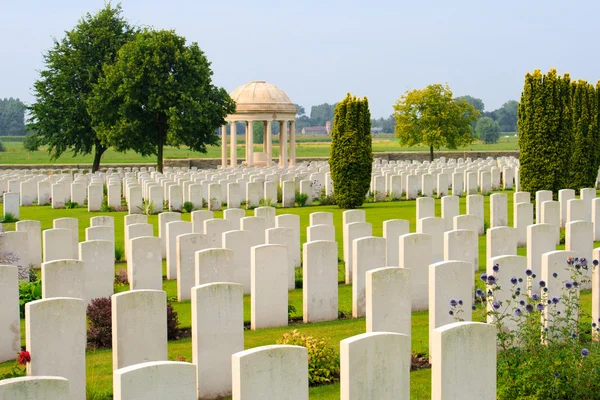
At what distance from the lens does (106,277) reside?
11.5 meters

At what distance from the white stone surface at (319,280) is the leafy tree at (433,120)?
34979 millimetres

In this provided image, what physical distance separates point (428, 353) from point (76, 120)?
105ft

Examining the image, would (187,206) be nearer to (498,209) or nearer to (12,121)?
(498,209)

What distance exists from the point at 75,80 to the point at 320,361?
109ft

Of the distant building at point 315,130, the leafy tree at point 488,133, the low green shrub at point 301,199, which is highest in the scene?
the distant building at point 315,130

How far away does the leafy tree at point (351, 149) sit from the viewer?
2286cm

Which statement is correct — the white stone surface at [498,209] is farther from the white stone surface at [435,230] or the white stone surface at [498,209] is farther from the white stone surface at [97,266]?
the white stone surface at [97,266]

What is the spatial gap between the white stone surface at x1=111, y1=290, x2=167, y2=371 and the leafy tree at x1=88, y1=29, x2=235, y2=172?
25.9 meters

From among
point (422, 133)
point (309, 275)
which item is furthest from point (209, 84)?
point (309, 275)

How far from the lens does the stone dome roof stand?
4144 cm

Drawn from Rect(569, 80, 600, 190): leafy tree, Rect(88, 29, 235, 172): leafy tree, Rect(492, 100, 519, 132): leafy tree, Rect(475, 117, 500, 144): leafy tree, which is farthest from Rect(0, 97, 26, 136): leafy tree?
Rect(569, 80, 600, 190): leafy tree

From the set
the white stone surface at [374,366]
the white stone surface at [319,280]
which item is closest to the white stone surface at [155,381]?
the white stone surface at [374,366]

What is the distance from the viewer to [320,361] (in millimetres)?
8031

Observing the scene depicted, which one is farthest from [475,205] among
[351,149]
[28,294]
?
[28,294]
